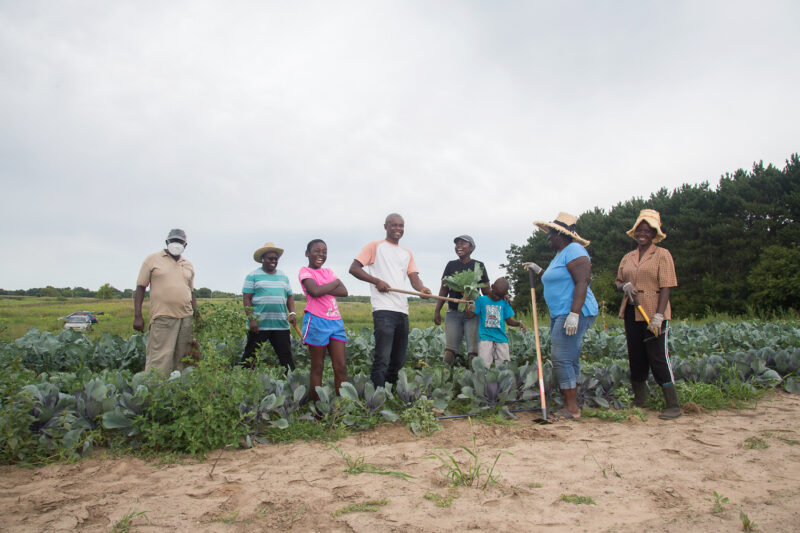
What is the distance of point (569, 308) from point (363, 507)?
Result: 2.65 metres

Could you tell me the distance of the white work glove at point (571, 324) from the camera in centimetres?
422

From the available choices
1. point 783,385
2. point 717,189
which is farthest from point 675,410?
point 717,189

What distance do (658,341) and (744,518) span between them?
2.23 meters

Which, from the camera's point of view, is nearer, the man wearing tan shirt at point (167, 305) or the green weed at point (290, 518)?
the green weed at point (290, 518)

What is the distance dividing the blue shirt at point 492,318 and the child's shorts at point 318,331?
1.84 metres

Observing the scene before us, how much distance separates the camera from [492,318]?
5.41 meters

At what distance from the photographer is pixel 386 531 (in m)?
2.40

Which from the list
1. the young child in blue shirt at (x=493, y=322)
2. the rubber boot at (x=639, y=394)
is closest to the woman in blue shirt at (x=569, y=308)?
the rubber boot at (x=639, y=394)

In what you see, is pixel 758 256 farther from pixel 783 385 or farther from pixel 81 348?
pixel 81 348

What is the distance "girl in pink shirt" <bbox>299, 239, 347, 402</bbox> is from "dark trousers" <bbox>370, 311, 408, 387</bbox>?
324mm

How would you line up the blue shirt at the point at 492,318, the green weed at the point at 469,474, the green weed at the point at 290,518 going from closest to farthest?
the green weed at the point at 290,518 < the green weed at the point at 469,474 < the blue shirt at the point at 492,318

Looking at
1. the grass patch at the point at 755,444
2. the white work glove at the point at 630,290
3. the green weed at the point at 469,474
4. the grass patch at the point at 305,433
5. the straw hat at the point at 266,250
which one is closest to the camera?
the green weed at the point at 469,474

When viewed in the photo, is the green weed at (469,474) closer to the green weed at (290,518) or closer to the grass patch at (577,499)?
the grass patch at (577,499)

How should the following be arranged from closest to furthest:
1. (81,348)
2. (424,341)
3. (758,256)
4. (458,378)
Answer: (458,378), (81,348), (424,341), (758,256)
